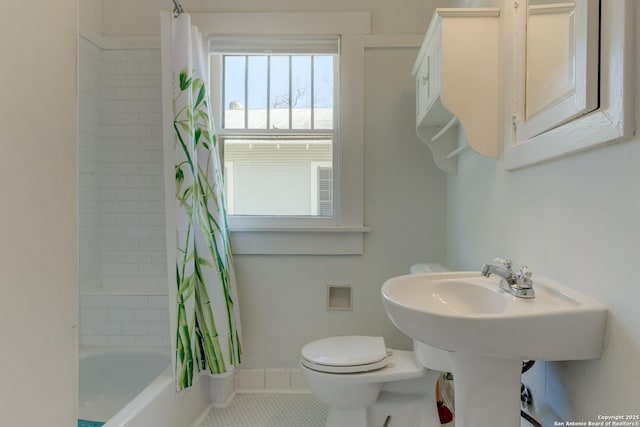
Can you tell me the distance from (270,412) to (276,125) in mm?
1541

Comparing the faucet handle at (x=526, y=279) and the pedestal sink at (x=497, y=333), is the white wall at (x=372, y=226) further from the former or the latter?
the faucet handle at (x=526, y=279)

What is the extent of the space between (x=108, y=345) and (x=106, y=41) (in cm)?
169

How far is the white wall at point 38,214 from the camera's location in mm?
601

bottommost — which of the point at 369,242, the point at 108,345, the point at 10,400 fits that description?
the point at 108,345

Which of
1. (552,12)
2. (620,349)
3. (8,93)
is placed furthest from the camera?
(552,12)

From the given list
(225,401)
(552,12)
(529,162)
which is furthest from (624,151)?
(225,401)

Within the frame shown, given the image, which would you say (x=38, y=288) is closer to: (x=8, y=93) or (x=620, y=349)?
(x=8, y=93)

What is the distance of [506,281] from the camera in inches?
37.5

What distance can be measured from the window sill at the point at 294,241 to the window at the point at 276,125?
0.12 meters

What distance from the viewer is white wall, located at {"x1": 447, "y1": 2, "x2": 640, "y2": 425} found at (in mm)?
680

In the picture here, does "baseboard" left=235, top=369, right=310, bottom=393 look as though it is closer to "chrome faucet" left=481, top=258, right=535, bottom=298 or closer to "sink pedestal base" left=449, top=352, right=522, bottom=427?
"sink pedestal base" left=449, top=352, right=522, bottom=427

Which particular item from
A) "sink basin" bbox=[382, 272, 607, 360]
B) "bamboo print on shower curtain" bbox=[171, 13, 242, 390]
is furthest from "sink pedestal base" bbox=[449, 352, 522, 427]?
"bamboo print on shower curtain" bbox=[171, 13, 242, 390]

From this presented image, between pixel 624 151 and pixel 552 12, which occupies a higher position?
pixel 552 12

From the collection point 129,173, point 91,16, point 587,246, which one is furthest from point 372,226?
point 91,16
